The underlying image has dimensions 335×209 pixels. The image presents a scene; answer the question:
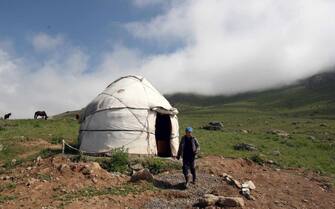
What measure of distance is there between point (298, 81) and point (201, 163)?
162 metres

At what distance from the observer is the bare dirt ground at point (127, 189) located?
12992mm

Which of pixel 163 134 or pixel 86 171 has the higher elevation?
pixel 163 134

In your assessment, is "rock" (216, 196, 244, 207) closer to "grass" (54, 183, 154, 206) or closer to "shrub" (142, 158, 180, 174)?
"grass" (54, 183, 154, 206)

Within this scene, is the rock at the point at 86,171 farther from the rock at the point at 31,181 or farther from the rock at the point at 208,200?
the rock at the point at 208,200

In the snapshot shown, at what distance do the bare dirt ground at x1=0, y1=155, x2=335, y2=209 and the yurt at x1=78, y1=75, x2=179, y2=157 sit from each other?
2.56m

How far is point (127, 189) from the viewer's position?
46.3 feet

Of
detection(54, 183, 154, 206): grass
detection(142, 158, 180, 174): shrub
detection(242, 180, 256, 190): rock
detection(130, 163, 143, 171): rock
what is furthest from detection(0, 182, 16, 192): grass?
Result: detection(242, 180, 256, 190): rock

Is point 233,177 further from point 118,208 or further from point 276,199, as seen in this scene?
point 118,208

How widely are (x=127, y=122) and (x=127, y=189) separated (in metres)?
5.86

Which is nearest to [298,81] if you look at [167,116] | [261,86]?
[261,86]

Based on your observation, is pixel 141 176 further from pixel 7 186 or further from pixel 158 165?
pixel 7 186

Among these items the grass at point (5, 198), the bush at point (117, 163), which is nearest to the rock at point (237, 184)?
the bush at point (117, 163)

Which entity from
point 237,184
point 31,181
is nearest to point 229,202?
point 237,184

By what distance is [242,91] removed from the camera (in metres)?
187
